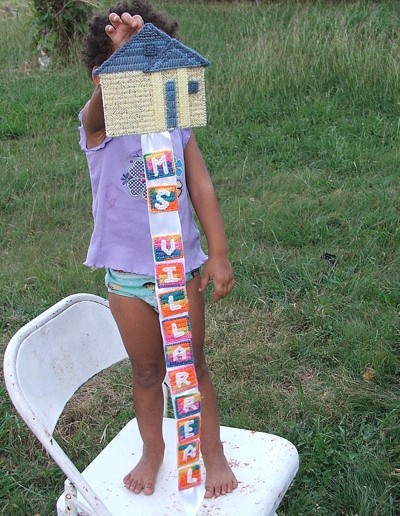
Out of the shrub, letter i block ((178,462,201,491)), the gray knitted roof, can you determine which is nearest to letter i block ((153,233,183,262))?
the gray knitted roof

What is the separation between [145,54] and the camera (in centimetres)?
159

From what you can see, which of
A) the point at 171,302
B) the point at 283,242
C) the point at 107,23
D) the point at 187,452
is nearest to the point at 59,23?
the point at 283,242

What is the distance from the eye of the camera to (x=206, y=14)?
8.09 m

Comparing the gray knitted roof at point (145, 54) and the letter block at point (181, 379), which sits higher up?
the gray knitted roof at point (145, 54)

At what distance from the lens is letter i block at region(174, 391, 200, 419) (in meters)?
1.68

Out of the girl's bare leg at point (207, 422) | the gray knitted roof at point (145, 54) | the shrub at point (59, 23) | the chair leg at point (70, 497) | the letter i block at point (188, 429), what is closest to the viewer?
the gray knitted roof at point (145, 54)

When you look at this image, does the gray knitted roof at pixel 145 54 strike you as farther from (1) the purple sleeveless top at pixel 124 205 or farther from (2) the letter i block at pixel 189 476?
(2) the letter i block at pixel 189 476

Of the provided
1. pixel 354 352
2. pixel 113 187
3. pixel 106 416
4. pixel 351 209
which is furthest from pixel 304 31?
pixel 113 187

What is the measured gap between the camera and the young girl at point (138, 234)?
1828 millimetres

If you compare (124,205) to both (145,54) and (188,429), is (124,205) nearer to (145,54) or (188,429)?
(145,54)

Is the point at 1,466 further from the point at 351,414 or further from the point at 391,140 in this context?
the point at 391,140

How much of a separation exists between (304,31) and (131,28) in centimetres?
449

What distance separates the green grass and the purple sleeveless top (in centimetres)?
92

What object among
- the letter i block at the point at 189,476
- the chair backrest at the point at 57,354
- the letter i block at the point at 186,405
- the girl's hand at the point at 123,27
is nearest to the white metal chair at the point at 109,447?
the chair backrest at the point at 57,354
